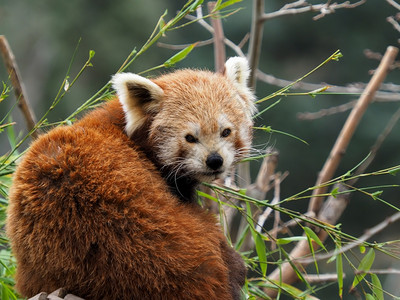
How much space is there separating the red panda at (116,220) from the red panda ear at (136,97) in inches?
3.4

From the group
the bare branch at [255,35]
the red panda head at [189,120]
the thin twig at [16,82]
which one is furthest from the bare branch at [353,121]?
the thin twig at [16,82]

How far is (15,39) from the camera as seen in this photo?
1182 centimetres

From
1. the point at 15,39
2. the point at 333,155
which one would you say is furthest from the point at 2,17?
the point at 333,155

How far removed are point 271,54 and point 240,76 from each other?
32.2 feet

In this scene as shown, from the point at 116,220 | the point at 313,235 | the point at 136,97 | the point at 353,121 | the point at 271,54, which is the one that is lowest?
the point at 271,54

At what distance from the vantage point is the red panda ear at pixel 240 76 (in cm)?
270

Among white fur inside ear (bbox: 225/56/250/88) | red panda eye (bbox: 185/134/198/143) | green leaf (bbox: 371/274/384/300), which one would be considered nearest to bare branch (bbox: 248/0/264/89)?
white fur inside ear (bbox: 225/56/250/88)

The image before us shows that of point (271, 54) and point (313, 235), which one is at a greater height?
point (313, 235)

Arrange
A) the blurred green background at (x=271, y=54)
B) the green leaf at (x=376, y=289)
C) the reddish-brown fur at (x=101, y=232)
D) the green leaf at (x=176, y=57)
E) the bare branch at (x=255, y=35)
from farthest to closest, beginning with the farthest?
the blurred green background at (x=271, y=54) → the bare branch at (x=255, y=35) → the green leaf at (x=176, y=57) → the green leaf at (x=376, y=289) → the reddish-brown fur at (x=101, y=232)

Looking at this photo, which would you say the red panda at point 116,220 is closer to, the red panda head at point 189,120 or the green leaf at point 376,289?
the red panda head at point 189,120

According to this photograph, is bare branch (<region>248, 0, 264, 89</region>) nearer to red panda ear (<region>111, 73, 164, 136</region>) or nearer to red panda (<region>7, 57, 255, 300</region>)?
red panda ear (<region>111, 73, 164, 136</region>)

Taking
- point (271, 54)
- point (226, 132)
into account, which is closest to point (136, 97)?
point (226, 132)

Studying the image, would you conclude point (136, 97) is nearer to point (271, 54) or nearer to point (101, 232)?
point (101, 232)

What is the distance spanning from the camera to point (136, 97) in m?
2.45
